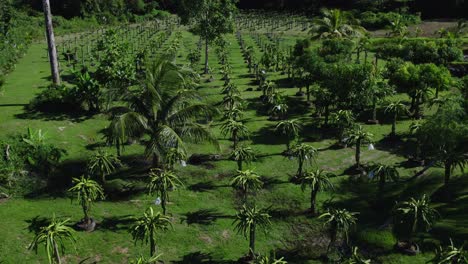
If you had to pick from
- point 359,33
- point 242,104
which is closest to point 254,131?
point 242,104

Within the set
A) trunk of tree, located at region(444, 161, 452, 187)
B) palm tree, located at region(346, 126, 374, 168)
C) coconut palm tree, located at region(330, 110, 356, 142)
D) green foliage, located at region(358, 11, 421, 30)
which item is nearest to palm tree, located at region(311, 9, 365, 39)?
coconut palm tree, located at region(330, 110, 356, 142)

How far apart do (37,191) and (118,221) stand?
215 inches

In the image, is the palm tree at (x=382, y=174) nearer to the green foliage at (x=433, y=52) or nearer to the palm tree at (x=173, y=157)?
the palm tree at (x=173, y=157)

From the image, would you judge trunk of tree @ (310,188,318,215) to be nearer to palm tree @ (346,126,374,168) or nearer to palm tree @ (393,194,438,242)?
palm tree @ (393,194,438,242)

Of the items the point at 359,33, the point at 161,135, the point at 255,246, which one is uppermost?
the point at 359,33

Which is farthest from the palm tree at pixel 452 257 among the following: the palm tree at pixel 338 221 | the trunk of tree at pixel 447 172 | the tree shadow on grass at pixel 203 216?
the tree shadow on grass at pixel 203 216

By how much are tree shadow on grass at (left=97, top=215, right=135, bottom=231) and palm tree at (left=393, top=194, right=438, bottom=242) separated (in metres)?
11.6

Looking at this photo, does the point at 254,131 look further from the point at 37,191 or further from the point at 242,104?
the point at 37,191

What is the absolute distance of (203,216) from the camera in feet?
67.1

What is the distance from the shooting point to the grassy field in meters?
17.8

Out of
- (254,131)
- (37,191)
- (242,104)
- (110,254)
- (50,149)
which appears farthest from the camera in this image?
(242,104)

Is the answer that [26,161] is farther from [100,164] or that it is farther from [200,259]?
[200,259]

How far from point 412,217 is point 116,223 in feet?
42.2

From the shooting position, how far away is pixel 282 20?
94438mm
